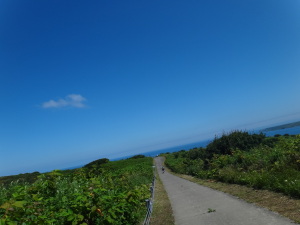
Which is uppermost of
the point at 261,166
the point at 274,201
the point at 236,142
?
the point at 236,142

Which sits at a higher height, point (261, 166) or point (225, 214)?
point (261, 166)

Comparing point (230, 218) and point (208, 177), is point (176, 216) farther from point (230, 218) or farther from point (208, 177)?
point (208, 177)

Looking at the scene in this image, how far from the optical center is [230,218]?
6855mm

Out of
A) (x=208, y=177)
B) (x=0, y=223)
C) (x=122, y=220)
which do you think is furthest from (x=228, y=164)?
(x=0, y=223)

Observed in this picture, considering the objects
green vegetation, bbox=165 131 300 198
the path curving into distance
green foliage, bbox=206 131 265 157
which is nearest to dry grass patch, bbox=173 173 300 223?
the path curving into distance

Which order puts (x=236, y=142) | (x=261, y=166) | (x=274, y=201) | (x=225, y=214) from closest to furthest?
(x=225, y=214) → (x=274, y=201) → (x=261, y=166) → (x=236, y=142)

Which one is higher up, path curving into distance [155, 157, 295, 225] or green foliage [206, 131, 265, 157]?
green foliage [206, 131, 265, 157]

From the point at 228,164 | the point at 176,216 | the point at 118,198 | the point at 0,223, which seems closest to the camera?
the point at 0,223

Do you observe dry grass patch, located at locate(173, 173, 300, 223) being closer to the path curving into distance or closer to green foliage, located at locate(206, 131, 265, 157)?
the path curving into distance

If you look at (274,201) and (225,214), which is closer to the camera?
(225,214)

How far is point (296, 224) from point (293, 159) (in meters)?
6.84

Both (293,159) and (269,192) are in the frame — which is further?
(293,159)

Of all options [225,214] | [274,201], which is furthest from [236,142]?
[225,214]

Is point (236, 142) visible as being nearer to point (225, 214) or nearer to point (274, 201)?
point (274, 201)
